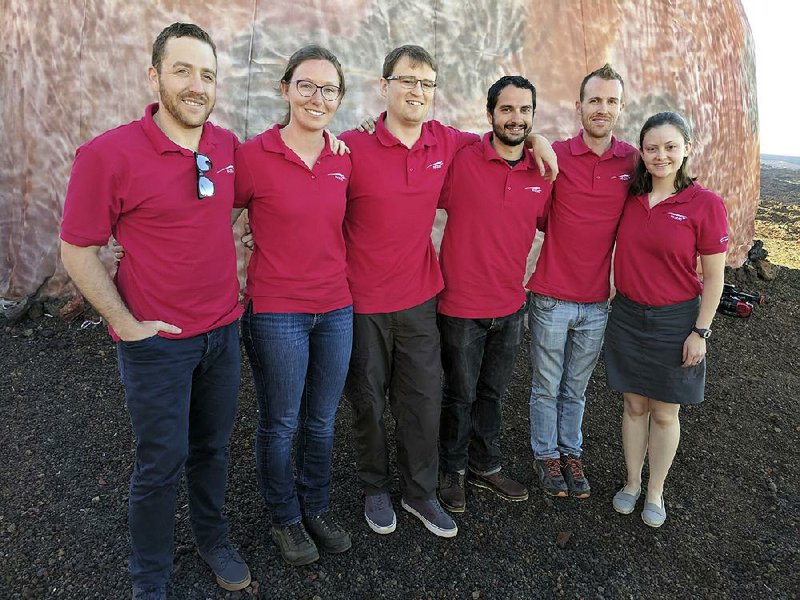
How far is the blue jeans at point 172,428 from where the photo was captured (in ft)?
7.08

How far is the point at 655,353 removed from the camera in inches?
114

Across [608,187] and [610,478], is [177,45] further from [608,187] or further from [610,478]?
[610,478]

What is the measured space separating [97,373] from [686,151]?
4013 millimetres

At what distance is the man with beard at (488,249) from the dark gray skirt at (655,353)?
1.63 feet

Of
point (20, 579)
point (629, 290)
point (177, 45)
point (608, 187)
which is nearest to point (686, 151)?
point (608, 187)

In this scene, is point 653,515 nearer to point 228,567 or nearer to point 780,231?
point 228,567

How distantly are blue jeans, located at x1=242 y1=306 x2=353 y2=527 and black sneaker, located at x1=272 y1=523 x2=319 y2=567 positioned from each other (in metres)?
0.04

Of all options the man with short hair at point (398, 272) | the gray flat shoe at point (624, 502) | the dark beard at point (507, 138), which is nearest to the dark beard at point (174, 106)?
the man with short hair at point (398, 272)

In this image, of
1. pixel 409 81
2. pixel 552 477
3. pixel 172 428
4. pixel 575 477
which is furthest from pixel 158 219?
pixel 575 477

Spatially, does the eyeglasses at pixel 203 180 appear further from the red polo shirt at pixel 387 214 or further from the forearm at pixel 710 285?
the forearm at pixel 710 285

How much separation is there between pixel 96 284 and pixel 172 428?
1.85 feet

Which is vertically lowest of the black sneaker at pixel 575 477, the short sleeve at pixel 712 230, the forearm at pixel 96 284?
the black sneaker at pixel 575 477

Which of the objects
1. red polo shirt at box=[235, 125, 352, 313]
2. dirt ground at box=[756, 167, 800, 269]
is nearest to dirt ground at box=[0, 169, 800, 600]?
red polo shirt at box=[235, 125, 352, 313]

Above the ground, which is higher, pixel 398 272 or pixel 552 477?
pixel 398 272
